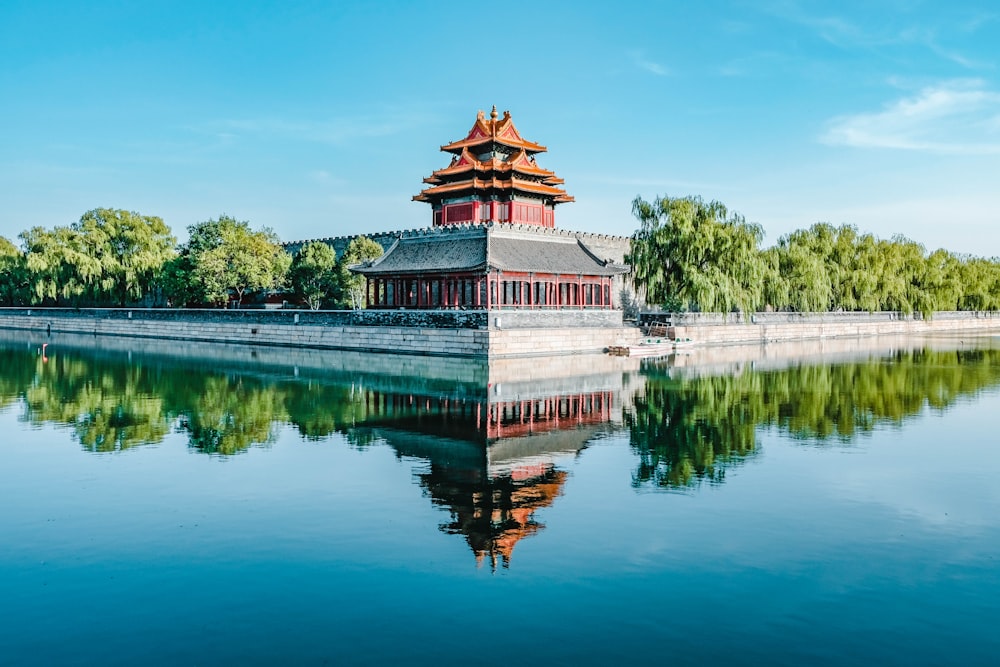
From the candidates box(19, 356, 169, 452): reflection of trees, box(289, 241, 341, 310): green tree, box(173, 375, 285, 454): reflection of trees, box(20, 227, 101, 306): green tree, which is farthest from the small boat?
box(20, 227, 101, 306): green tree

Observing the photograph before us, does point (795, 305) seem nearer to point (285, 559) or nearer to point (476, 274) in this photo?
point (476, 274)

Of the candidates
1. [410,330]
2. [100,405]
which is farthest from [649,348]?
[100,405]

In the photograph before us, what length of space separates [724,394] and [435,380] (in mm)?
8849

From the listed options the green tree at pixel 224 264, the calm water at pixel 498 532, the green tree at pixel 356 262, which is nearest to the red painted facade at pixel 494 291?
the green tree at pixel 356 262

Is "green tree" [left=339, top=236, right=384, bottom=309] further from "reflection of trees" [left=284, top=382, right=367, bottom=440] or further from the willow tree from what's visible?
"reflection of trees" [left=284, top=382, right=367, bottom=440]

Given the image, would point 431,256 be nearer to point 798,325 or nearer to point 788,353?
point 788,353

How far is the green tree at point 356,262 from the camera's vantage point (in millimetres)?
46188

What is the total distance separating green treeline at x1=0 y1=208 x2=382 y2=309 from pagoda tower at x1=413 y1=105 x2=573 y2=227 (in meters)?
5.29

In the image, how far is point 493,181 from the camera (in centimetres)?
4522

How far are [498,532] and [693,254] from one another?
33.3m

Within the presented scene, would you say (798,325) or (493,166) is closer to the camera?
(493,166)

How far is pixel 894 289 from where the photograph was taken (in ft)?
185

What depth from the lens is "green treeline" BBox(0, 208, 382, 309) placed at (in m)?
46.2

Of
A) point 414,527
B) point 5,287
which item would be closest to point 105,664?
point 414,527
